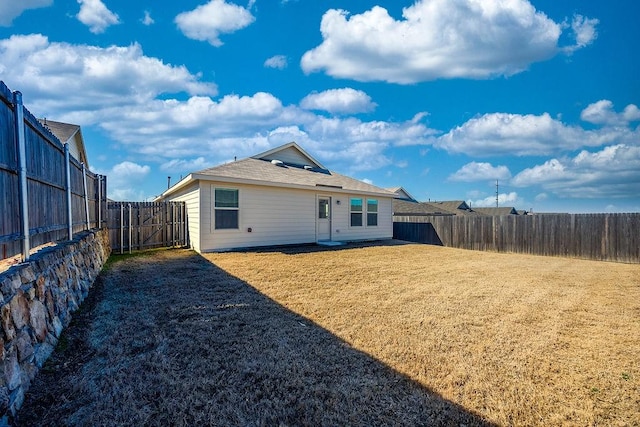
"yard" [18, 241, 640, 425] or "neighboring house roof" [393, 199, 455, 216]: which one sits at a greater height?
"neighboring house roof" [393, 199, 455, 216]

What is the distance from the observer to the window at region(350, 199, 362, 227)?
14117 mm

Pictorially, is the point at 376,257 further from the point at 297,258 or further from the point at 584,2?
the point at 584,2

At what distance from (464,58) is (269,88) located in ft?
26.4

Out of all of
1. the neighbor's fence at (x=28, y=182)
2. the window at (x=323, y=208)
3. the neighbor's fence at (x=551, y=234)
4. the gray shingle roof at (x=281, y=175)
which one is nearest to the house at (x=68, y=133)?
the gray shingle roof at (x=281, y=175)

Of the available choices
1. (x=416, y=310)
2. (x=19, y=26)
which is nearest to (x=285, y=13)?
(x=19, y=26)

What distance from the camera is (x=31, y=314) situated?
2611mm

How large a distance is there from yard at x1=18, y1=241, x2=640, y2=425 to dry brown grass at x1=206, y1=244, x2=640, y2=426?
19 millimetres

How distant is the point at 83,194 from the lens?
6.71 m

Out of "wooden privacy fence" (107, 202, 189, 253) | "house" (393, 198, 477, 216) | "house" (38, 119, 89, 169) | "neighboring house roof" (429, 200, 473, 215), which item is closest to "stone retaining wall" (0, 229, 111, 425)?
"wooden privacy fence" (107, 202, 189, 253)

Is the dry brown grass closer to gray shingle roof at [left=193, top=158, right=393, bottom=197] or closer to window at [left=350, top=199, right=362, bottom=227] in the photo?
gray shingle roof at [left=193, top=158, right=393, bottom=197]

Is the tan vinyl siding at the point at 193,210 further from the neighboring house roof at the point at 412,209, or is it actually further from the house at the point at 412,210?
Answer: the neighboring house roof at the point at 412,209

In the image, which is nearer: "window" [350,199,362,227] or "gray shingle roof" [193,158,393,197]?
"gray shingle roof" [193,158,393,197]

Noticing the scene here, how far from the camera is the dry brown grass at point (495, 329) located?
2.31m

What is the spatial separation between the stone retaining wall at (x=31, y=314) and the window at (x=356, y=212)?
11.1m
